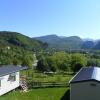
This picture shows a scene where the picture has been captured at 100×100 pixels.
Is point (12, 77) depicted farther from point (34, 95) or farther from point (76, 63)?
point (76, 63)

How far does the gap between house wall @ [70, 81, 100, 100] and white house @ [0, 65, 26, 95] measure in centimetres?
930

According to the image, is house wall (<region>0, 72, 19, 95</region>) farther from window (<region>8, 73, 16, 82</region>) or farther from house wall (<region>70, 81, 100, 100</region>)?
house wall (<region>70, 81, 100, 100</region>)

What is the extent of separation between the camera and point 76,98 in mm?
22750

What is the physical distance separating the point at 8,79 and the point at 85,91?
1190 centimetres

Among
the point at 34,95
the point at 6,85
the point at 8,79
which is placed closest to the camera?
the point at 6,85

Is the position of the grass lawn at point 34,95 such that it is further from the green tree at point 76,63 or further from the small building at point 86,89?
the green tree at point 76,63

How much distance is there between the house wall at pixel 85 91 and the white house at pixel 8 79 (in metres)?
9.30

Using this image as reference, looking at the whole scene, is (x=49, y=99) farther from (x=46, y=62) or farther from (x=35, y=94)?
(x=46, y=62)

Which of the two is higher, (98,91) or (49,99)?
(98,91)

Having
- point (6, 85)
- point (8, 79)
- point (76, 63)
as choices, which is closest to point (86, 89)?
point (6, 85)

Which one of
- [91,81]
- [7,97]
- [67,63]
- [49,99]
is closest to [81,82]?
[91,81]

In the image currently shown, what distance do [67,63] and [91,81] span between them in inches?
1909

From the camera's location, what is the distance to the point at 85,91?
22.5m

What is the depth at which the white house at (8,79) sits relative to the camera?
29.4m
